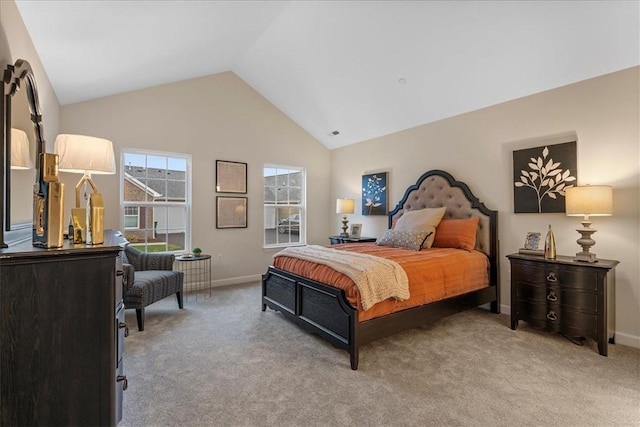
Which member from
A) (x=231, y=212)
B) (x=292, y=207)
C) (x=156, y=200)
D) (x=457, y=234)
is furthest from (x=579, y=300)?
(x=156, y=200)

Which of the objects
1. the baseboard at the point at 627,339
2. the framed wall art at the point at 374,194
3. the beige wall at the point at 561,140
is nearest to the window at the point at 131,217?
the framed wall art at the point at 374,194

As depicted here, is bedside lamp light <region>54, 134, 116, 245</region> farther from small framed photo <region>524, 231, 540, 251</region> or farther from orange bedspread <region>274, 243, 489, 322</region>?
small framed photo <region>524, 231, 540, 251</region>

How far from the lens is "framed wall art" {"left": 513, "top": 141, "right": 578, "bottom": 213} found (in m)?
3.09

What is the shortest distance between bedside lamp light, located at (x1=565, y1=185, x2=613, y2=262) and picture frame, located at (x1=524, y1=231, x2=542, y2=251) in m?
0.38

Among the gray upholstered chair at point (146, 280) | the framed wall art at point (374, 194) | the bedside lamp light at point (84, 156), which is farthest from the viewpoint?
the framed wall art at point (374, 194)

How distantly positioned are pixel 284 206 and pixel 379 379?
3.79 meters

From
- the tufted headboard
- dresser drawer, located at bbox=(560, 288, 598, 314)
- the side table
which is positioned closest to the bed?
the tufted headboard

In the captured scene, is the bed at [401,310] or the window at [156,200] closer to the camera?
the bed at [401,310]

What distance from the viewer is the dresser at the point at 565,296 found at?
254 cm

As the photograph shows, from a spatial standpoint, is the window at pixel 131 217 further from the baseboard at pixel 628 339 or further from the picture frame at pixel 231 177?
the baseboard at pixel 628 339

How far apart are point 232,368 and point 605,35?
160 inches

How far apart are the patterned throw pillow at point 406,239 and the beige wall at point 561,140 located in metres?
0.94

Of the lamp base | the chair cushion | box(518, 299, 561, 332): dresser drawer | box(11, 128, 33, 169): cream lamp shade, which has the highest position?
box(11, 128, 33, 169): cream lamp shade

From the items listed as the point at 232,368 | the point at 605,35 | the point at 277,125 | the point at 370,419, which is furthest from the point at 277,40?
the point at 370,419
